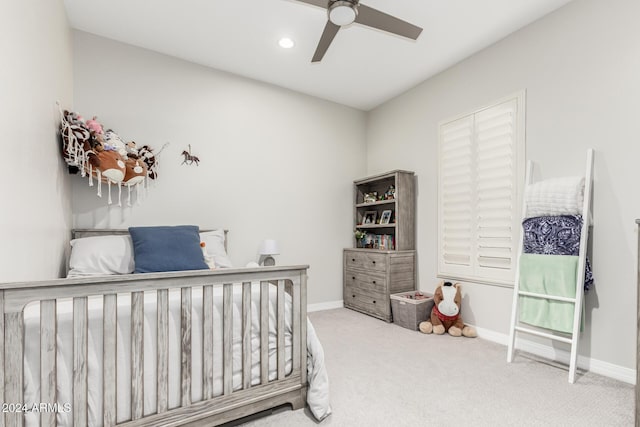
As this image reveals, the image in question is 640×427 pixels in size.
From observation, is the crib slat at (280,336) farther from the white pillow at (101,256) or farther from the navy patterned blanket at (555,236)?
the navy patterned blanket at (555,236)

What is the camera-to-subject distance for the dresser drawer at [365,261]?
353 centimetres

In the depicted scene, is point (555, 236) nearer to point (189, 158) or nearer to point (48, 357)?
point (48, 357)

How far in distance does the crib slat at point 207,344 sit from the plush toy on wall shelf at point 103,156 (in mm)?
1657

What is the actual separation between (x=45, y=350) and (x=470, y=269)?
3.07 meters

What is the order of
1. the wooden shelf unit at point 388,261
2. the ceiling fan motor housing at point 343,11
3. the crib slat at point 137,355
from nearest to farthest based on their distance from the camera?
the crib slat at point 137,355 → the ceiling fan motor housing at point 343,11 → the wooden shelf unit at point 388,261

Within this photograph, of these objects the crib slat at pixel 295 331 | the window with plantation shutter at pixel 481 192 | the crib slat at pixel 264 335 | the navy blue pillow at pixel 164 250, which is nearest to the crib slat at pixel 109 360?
the crib slat at pixel 264 335

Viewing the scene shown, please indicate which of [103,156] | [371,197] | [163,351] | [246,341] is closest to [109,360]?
[163,351]

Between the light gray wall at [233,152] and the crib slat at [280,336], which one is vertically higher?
the light gray wall at [233,152]

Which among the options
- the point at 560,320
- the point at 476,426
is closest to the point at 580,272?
the point at 560,320

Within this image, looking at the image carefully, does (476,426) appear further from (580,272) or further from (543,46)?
(543,46)

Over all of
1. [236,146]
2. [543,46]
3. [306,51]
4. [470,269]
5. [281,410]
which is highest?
[306,51]

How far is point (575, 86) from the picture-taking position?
92.8 inches

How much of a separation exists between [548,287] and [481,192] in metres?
1.01

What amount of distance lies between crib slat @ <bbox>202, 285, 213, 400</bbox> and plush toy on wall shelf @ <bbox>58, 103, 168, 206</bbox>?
1657 mm
